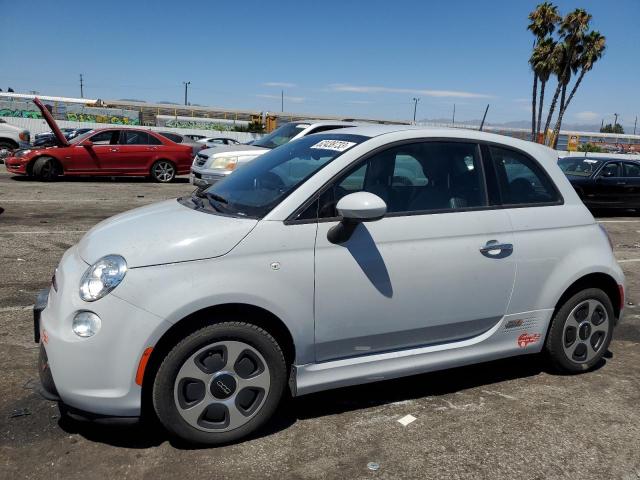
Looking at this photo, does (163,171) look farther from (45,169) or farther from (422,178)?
(422,178)

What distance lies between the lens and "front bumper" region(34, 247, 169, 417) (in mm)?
2705

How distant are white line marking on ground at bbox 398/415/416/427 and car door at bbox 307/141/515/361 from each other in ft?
1.38

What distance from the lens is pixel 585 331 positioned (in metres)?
4.04

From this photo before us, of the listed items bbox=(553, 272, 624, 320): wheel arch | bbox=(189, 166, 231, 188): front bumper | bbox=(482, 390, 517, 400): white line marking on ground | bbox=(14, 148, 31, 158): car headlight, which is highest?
bbox=(553, 272, 624, 320): wheel arch

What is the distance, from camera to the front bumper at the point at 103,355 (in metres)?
2.71

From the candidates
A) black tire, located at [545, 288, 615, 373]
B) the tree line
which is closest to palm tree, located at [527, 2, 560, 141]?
the tree line

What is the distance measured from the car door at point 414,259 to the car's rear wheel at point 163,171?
14.0 m

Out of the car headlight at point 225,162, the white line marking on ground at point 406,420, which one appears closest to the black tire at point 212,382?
the white line marking on ground at point 406,420

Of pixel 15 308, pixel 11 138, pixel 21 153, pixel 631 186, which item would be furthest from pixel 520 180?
pixel 11 138

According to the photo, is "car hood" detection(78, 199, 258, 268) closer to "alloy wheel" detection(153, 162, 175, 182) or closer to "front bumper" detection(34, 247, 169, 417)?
"front bumper" detection(34, 247, 169, 417)

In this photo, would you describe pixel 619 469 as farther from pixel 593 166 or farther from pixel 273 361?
pixel 593 166

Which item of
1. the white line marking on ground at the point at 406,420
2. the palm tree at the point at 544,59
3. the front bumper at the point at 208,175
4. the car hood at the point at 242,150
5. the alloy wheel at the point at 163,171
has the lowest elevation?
the alloy wheel at the point at 163,171

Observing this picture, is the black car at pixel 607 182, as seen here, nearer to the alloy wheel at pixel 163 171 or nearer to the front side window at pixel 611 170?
the front side window at pixel 611 170

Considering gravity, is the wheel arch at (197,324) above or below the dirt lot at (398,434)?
above
